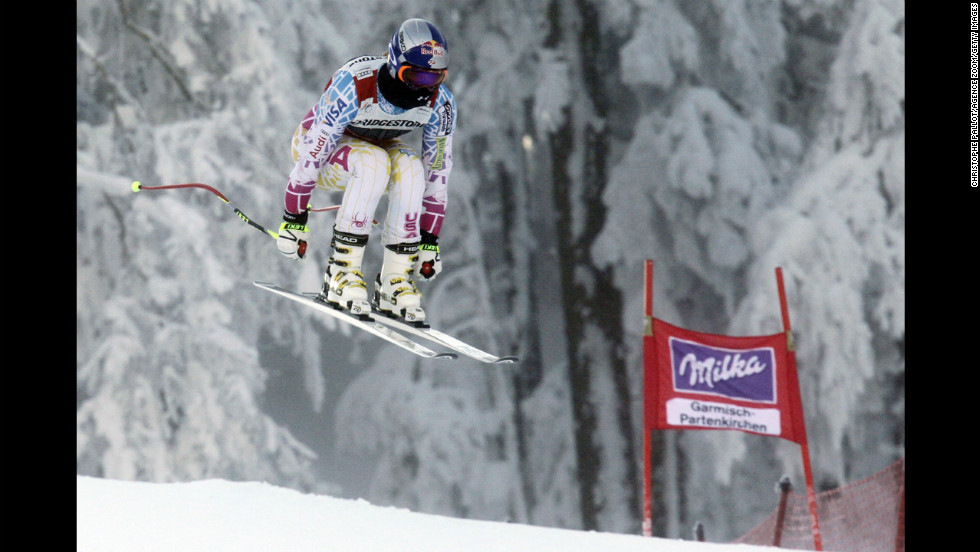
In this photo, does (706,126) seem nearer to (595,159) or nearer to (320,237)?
(595,159)

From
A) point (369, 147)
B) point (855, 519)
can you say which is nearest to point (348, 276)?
point (369, 147)

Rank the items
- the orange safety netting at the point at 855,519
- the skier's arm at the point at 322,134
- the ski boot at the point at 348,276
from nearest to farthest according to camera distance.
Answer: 1. the skier's arm at the point at 322,134
2. the ski boot at the point at 348,276
3. the orange safety netting at the point at 855,519

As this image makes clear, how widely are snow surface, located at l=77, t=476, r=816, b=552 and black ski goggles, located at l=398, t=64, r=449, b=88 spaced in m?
1.71

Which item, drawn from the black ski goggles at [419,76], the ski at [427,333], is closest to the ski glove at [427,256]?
the ski at [427,333]

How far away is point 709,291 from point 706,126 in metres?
1.22

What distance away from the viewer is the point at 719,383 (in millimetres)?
6199

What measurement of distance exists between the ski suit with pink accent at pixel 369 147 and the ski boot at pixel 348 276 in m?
0.05

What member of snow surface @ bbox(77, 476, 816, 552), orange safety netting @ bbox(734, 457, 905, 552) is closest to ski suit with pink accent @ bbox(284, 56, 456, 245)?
snow surface @ bbox(77, 476, 816, 552)

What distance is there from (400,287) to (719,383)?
9.92ft

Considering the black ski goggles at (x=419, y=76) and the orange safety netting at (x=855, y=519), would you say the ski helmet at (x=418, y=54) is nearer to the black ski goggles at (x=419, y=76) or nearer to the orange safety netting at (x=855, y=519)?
the black ski goggles at (x=419, y=76)

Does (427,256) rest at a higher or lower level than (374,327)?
higher

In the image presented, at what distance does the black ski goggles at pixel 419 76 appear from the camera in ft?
11.3

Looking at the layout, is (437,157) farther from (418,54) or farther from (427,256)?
(418,54)

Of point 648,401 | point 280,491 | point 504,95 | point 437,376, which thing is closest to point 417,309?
point 280,491
